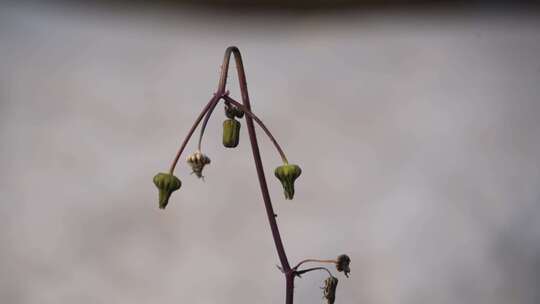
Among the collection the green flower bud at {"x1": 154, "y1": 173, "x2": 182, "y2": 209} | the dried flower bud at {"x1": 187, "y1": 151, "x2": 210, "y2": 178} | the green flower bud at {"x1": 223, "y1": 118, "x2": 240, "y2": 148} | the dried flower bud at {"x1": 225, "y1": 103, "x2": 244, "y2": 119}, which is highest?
the dried flower bud at {"x1": 225, "y1": 103, "x2": 244, "y2": 119}

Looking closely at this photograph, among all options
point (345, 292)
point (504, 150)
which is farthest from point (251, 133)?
point (504, 150)

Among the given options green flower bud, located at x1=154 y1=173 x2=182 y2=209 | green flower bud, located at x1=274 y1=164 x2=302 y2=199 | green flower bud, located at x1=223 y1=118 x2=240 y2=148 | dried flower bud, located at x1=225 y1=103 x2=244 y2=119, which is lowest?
green flower bud, located at x1=154 y1=173 x2=182 y2=209

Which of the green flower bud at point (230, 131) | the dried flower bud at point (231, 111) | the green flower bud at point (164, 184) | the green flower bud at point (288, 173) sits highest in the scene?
the dried flower bud at point (231, 111)

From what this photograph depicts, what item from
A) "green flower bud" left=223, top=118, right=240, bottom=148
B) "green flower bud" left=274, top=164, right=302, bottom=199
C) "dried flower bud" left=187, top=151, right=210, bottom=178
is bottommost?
"green flower bud" left=274, top=164, right=302, bottom=199

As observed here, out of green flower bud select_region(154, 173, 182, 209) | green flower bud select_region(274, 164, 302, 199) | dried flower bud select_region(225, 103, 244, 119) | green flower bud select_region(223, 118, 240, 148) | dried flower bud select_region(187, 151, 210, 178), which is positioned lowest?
green flower bud select_region(154, 173, 182, 209)

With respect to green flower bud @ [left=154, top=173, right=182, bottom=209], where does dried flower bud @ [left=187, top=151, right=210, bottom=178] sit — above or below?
above

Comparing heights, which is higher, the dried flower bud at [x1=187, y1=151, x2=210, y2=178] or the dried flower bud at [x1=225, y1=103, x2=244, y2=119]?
the dried flower bud at [x1=225, y1=103, x2=244, y2=119]

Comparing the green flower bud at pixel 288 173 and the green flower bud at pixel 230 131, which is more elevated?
the green flower bud at pixel 230 131

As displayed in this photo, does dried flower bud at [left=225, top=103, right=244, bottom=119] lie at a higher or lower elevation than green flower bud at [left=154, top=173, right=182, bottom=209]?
higher

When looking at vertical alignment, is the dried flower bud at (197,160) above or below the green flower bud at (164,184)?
above

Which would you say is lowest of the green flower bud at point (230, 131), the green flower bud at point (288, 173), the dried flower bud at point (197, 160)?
the green flower bud at point (288, 173)

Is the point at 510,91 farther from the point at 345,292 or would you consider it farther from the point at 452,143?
the point at 345,292
